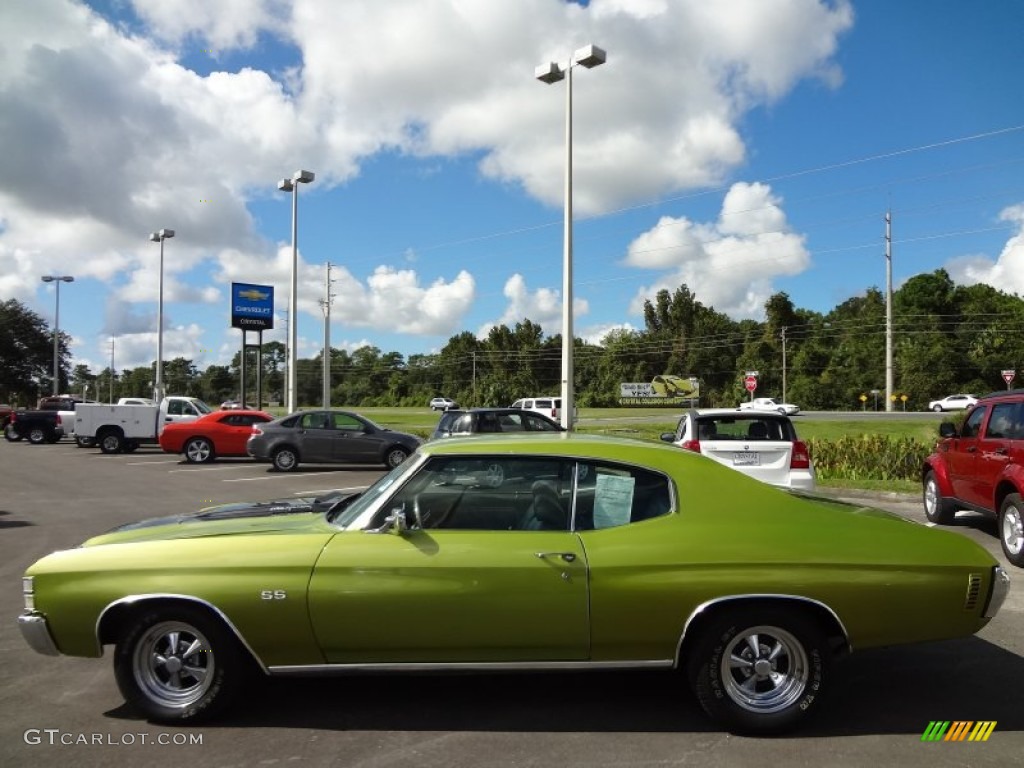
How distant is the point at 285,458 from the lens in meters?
18.7

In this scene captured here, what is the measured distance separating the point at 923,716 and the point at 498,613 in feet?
7.88

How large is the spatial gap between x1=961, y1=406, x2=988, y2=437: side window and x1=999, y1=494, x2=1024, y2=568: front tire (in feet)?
4.07

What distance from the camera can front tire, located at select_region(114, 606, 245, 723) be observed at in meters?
3.83

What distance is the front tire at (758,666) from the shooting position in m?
3.78

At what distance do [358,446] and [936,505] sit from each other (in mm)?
12789

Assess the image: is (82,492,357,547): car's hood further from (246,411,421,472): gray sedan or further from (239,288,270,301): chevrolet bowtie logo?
(239,288,270,301): chevrolet bowtie logo

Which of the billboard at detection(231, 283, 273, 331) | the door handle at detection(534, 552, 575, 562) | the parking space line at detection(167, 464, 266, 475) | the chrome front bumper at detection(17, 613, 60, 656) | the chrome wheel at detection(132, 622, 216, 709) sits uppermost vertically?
the billboard at detection(231, 283, 273, 331)

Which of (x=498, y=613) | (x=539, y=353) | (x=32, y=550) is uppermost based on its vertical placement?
(x=539, y=353)

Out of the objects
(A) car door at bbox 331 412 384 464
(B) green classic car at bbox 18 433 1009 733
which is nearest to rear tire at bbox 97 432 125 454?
(A) car door at bbox 331 412 384 464

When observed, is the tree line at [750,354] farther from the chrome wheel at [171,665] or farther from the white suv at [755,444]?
the chrome wheel at [171,665]

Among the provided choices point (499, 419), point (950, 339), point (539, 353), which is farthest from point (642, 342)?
point (499, 419)

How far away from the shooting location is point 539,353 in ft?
338

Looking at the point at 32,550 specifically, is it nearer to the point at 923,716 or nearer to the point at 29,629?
the point at 29,629

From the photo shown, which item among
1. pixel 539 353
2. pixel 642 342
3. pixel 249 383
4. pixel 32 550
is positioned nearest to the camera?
pixel 32 550
